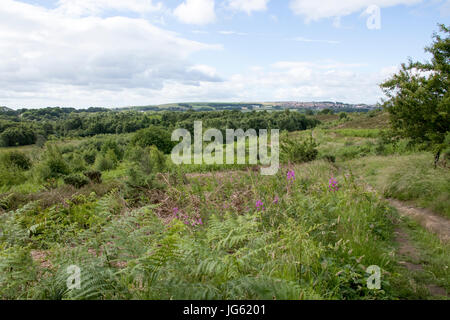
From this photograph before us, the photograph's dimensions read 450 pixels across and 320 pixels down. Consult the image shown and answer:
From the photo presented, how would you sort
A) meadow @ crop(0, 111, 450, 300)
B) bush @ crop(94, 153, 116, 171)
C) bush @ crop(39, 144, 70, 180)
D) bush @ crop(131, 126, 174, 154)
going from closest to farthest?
meadow @ crop(0, 111, 450, 300) < bush @ crop(39, 144, 70, 180) < bush @ crop(94, 153, 116, 171) < bush @ crop(131, 126, 174, 154)

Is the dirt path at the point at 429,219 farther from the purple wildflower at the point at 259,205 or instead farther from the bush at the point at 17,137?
the bush at the point at 17,137

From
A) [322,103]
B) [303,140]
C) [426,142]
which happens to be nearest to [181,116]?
[322,103]

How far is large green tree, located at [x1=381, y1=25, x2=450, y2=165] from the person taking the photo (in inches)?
279

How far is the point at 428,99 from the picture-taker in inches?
287

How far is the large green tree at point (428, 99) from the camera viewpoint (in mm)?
7086

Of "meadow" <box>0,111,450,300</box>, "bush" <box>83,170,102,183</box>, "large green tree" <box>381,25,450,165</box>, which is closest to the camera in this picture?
"meadow" <box>0,111,450,300</box>

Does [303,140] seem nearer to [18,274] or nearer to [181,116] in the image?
[18,274]

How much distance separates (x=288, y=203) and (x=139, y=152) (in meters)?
8.42

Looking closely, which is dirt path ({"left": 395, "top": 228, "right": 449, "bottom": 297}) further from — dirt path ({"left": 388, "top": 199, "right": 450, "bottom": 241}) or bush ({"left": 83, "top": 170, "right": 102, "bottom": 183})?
bush ({"left": 83, "top": 170, "right": 102, "bottom": 183})

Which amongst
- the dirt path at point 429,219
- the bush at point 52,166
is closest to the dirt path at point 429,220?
the dirt path at point 429,219

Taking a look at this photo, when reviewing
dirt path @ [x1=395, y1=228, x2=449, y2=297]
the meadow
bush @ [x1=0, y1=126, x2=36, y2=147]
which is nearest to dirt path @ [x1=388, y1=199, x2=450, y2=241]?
the meadow

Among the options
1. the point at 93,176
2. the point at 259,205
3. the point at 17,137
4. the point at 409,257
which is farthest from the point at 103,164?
the point at 17,137

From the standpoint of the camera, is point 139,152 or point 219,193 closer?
point 219,193
